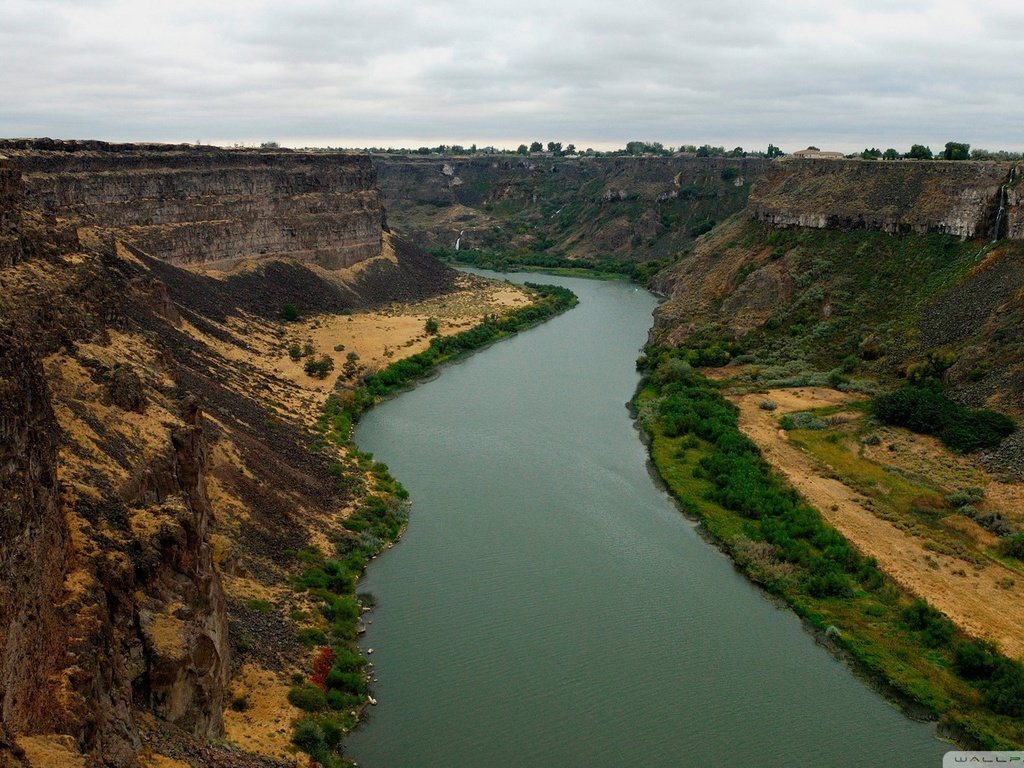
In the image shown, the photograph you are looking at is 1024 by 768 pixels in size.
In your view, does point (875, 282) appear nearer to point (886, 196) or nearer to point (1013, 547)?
point (886, 196)

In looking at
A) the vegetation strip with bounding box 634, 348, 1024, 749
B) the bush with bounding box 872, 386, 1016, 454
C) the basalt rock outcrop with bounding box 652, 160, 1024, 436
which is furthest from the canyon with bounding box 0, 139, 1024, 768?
the vegetation strip with bounding box 634, 348, 1024, 749

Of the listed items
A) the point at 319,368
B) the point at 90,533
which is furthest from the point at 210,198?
the point at 90,533

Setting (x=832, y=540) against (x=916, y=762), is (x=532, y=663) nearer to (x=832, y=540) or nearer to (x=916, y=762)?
(x=916, y=762)

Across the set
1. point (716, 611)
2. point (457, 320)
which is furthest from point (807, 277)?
point (716, 611)

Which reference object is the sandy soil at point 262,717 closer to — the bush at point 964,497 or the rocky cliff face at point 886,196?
the bush at point 964,497

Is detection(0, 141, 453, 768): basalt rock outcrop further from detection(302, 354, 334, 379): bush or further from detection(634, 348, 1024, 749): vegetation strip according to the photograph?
detection(634, 348, 1024, 749): vegetation strip

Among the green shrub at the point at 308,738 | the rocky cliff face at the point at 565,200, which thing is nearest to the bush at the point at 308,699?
the green shrub at the point at 308,738
